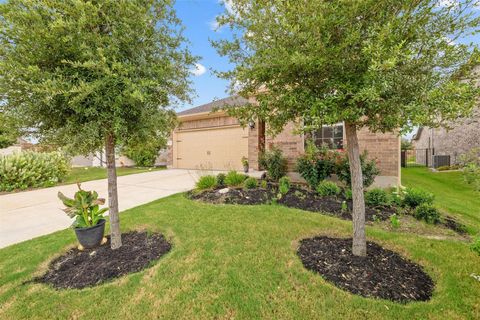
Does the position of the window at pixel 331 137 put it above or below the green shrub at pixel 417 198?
above

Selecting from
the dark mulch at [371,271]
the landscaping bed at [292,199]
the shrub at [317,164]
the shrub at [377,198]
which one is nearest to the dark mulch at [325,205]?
the landscaping bed at [292,199]

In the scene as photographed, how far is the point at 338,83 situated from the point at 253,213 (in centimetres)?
293

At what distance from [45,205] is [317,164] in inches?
287

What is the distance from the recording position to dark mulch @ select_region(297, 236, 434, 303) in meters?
2.18

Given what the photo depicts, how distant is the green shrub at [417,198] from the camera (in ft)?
14.9

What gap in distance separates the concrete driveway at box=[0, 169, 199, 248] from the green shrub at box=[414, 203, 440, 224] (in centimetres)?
579

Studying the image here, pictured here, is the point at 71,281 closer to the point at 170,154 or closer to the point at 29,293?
the point at 29,293

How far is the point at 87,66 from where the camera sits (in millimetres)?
2109

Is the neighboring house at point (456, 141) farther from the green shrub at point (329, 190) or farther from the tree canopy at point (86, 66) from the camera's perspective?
the tree canopy at point (86, 66)

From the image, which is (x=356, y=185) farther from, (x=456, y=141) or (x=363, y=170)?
(x=456, y=141)

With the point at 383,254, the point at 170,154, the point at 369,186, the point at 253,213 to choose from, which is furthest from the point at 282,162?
the point at 170,154

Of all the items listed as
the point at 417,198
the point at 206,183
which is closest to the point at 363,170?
the point at 417,198

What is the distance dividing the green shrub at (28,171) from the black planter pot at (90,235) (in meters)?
5.50

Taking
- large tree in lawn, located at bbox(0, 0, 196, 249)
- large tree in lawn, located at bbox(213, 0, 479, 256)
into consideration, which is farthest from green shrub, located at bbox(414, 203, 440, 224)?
large tree in lawn, located at bbox(0, 0, 196, 249)
